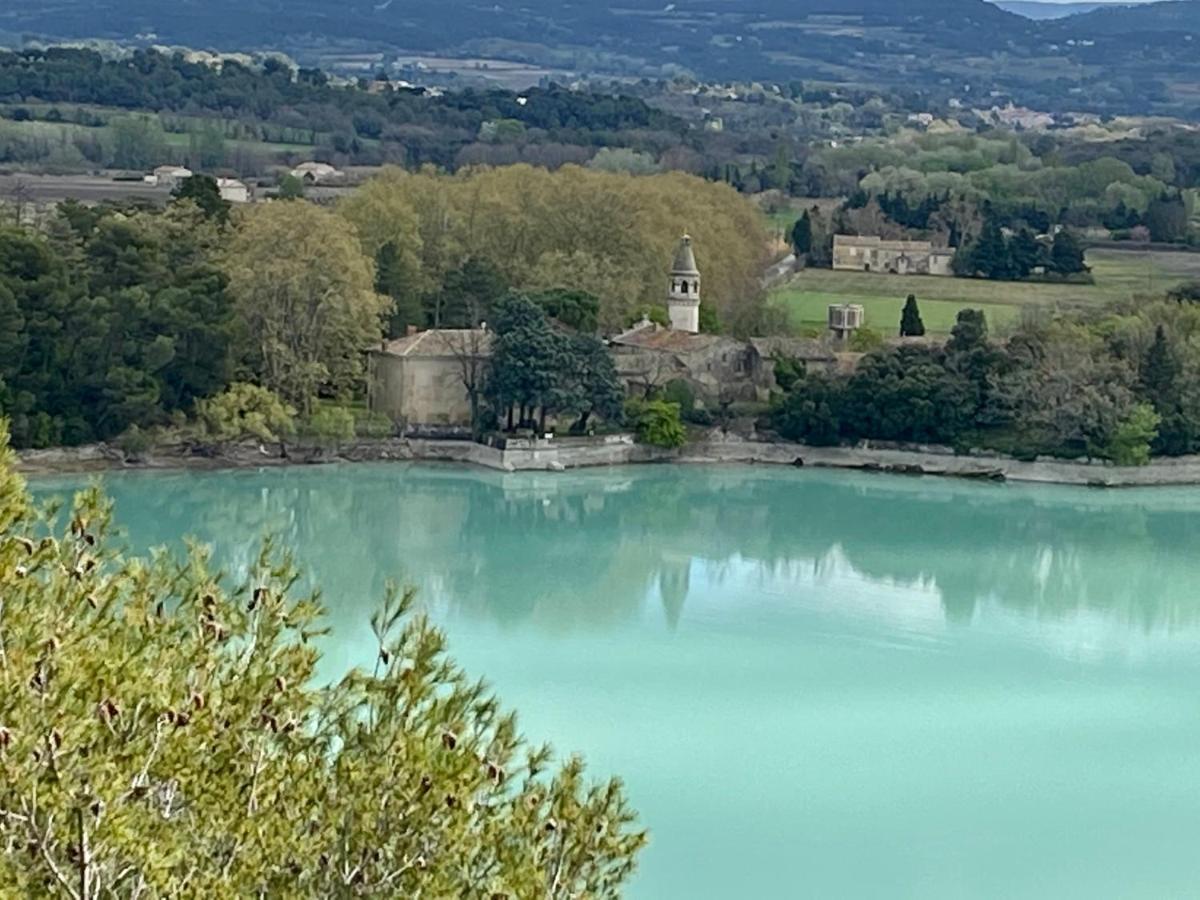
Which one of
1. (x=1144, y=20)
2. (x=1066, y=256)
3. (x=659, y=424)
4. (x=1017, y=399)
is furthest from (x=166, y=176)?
(x=1144, y=20)

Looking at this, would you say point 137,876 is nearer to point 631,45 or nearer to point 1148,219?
point 1148,219

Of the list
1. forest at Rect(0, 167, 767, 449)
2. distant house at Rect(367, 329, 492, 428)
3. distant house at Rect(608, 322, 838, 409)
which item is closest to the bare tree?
distant house at Rect(367, 329, 492, 428)

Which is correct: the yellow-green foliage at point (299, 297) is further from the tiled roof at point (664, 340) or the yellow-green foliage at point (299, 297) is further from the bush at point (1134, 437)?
the bush at point (1134, 437)

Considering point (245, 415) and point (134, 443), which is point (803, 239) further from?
point (134, 443)

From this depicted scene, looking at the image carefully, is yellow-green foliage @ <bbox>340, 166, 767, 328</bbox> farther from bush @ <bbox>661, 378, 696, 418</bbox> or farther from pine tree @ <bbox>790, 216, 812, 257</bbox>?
pine tree @ <bbox>790, 216, 812, 257</bbox>

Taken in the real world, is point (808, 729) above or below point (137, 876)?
below

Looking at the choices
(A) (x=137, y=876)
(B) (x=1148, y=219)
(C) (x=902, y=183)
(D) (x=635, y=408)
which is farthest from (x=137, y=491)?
(C) (x=902, y=183)
